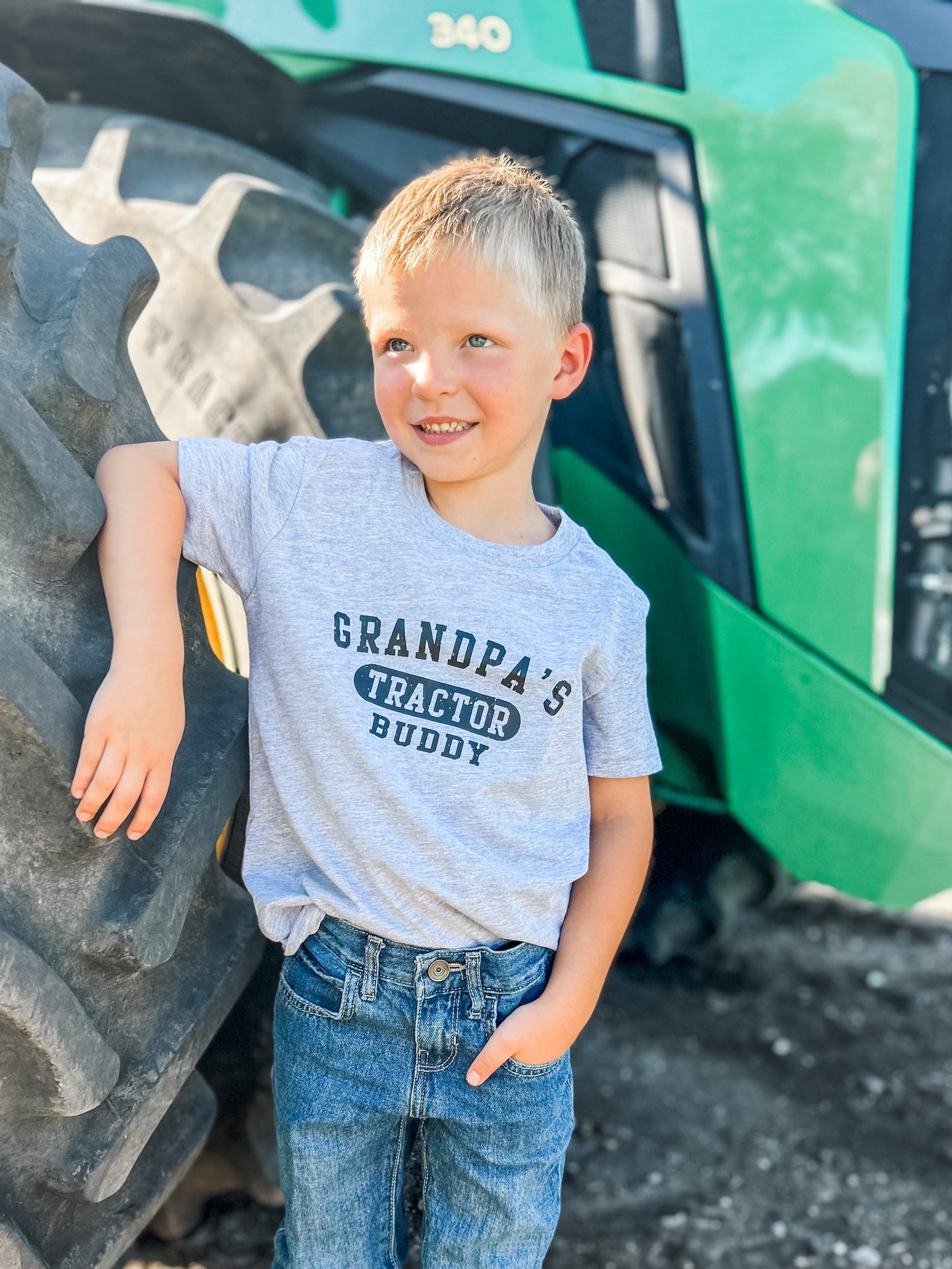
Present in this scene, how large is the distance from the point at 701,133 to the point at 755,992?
1512 mm

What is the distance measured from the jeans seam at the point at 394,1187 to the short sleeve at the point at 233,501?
0.50 meters

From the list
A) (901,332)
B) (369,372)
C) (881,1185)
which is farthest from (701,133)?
(881,1185)

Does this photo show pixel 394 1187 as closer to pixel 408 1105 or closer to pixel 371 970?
pixel 408 1105

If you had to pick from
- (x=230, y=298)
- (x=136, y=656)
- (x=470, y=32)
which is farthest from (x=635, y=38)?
(x=136, y=656)

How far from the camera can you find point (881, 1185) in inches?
69.6

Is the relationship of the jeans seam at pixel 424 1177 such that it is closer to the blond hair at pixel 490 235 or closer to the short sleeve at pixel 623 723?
the short sleeve at pixel 623 723

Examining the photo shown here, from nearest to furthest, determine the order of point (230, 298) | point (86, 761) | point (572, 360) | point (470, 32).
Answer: point (86, 761) < point (572, 360) < point (230, 298) < point (470, 32)

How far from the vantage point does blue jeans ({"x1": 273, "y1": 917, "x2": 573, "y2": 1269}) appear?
1.05m

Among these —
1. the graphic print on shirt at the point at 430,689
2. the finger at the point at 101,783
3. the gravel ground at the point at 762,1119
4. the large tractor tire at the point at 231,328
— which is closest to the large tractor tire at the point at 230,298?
the large tractor tire at the point at 231,328

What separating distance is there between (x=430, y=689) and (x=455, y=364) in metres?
0.27

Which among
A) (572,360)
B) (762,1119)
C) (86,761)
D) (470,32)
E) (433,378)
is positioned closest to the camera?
(86,761)

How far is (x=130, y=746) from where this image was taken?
0.93 metres

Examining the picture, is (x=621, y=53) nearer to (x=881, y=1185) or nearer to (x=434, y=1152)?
(x=434, y=1152)

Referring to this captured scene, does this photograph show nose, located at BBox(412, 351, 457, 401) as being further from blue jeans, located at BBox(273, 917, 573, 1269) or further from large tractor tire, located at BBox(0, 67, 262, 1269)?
blue jeans, located at BBox(273, 917, 573, 1269)
